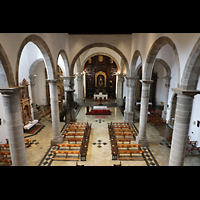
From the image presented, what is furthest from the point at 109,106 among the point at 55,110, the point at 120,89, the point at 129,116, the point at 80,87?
the point at 55,110

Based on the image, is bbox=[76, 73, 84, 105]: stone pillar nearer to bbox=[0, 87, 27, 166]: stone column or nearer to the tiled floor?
the tiled floor

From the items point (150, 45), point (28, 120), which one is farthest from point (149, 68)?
point (28, 120)

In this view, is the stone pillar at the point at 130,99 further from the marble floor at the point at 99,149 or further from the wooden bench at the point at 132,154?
the wooden bench at the point at 132,154

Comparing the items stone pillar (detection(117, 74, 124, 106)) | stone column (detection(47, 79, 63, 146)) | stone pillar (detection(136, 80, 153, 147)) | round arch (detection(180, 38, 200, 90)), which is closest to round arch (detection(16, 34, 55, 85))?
stone column (detection(47, 79, 63, 146))

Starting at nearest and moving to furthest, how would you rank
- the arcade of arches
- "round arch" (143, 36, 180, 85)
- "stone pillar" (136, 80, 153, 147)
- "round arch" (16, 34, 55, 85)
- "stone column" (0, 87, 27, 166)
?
1. "stone column" (0, 87, 27, 166)
2. the arcade of arches
3. "round arch" (16, 34, 55, 85)
4. "round arch" (143, 36, 180, 85)
5. "stone pillar" (136, 80, 153, 147)

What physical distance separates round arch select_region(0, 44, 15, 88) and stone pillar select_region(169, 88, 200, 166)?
20.0 feet

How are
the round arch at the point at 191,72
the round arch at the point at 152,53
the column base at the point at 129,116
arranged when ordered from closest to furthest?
the round arch at the point at 191,72, the round arch at the point at 152,53, the column base at the point at 129,116

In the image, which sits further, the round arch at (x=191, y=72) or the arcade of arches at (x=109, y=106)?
the arcade of arches at (x=109, y=106)

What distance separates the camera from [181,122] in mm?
6078

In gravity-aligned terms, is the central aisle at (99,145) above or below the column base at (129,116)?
below

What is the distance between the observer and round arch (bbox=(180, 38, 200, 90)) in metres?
5.28

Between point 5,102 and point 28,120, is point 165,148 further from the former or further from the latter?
point 28,120

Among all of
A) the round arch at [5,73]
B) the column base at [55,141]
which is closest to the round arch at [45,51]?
the round arch at [5,73]

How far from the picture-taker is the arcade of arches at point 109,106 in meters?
5.69
